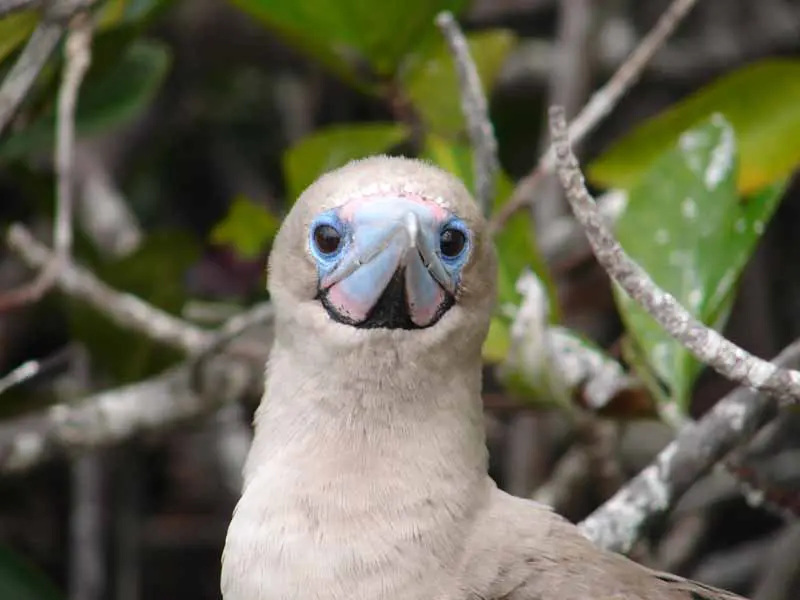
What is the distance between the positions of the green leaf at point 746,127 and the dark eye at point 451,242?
35.4 inches

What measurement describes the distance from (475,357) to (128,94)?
1.20 m

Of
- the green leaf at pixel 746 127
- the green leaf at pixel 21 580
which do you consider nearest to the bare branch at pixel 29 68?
the green leaf at pixel 21 580

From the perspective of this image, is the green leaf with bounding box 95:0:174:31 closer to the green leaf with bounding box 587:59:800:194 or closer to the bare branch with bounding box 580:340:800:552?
the green leaf with bounding box 587:59:800:194

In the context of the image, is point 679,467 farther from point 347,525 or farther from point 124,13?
point 124,13

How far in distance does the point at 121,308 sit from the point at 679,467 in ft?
3.70

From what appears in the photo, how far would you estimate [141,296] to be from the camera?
301 cm

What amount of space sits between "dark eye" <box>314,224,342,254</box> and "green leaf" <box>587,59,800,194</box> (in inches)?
38.7

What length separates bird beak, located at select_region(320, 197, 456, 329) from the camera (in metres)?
1.76

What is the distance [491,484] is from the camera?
6.39 ft

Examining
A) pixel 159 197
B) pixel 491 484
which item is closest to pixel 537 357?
pixel 491 484

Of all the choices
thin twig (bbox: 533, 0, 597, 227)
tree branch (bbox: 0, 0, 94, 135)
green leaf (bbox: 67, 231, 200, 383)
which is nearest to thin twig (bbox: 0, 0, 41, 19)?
tree branch (bbox: 0, 0, 94, 135)

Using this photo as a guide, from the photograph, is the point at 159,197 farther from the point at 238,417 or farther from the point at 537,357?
the point at 537,357

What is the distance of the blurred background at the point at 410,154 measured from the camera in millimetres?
2400

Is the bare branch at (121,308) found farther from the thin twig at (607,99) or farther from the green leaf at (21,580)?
the thin twig at (607,99)
